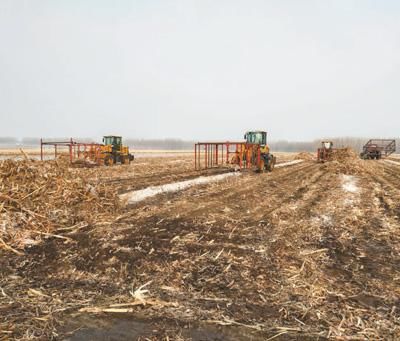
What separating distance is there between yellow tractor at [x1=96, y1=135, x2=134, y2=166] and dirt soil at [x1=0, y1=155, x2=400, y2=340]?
744 inches

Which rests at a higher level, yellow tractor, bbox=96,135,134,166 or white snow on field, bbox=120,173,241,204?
yellow tractor, bbox=96,135,134,166

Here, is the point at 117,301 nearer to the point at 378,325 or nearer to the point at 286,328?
the point at 286,328

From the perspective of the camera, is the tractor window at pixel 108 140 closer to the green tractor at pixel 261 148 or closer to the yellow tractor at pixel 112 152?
the yellow tractor at pixel 112 152

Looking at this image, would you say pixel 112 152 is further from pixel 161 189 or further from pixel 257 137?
pixel 161 189

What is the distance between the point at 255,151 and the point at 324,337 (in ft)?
60.1

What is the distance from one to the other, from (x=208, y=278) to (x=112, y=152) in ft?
81.0

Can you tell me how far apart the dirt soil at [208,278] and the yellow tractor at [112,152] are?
18.9 meters

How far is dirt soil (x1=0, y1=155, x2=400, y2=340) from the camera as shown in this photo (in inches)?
151

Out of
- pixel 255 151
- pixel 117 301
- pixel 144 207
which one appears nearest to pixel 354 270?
pixel 117 301

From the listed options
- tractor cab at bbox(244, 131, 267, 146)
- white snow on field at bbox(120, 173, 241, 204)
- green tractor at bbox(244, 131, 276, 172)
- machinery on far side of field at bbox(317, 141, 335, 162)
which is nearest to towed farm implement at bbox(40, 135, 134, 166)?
green tractor at bbox(244, 131, 276, 172)

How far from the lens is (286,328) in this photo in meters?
3.81

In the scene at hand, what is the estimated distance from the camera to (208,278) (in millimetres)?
5203

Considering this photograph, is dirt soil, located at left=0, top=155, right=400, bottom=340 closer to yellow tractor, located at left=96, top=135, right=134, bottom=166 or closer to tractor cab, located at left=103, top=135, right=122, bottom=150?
yellow tractor, located at left=96, top=135, right=134, bottom=166

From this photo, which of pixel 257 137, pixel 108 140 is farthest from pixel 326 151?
pixel 108 140
